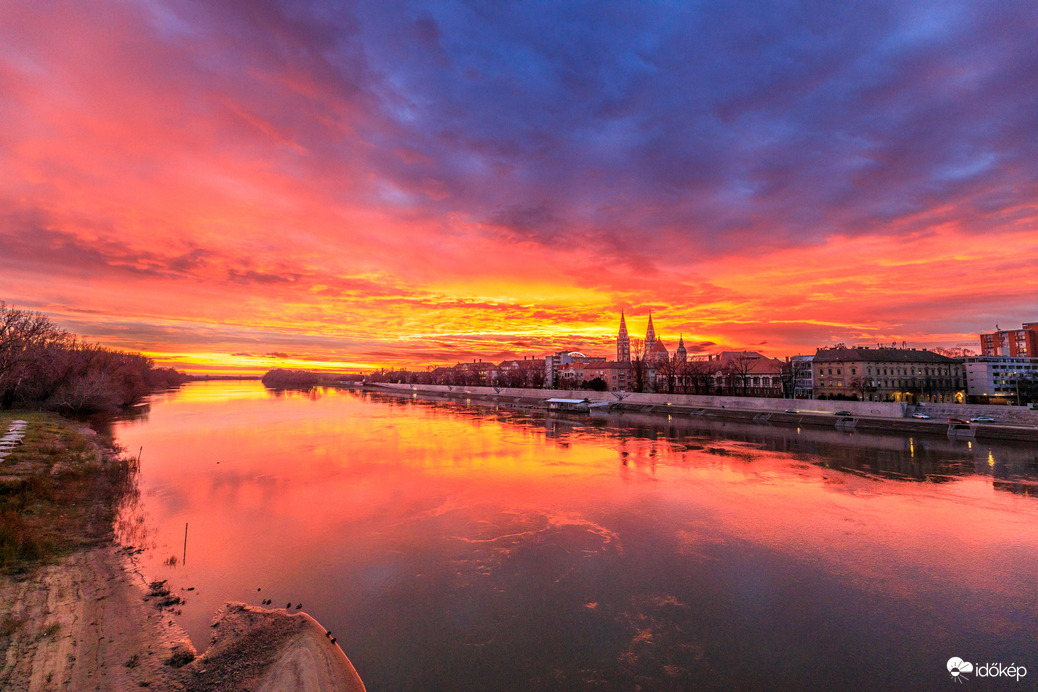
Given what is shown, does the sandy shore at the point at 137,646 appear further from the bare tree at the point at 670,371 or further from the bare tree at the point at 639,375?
the bare tree at the point at 639,375

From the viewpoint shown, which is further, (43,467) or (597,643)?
(43,467)

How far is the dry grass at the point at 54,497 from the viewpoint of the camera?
13.8 metres

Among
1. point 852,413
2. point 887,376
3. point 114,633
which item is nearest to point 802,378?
point 887,376

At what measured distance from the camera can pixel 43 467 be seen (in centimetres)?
2252

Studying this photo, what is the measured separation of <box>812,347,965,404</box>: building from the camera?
9006 centimetres

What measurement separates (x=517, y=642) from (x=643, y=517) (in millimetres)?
11189

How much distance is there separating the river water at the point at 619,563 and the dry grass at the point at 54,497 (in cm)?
135

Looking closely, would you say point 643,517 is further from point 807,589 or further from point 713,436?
point 713,436

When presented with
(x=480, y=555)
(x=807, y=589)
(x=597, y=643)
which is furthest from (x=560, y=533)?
(x=807, y=589)

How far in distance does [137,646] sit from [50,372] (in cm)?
6561

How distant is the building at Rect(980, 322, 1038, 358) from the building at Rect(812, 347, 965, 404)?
263 ft

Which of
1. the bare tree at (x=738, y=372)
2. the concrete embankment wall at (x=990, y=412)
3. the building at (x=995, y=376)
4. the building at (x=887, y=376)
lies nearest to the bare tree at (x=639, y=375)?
the bare tree at (x=738, y=372)

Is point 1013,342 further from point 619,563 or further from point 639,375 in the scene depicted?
point 619,563

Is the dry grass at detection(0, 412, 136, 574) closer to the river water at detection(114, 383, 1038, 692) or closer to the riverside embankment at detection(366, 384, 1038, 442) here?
the river water at detection(114, 383, 1038, 692)
